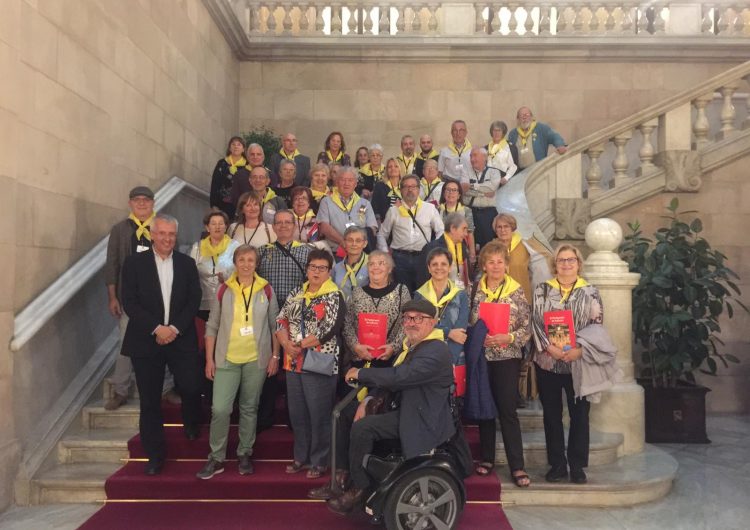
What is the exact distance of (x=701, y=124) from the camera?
8.50m

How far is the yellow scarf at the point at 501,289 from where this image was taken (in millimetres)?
4797

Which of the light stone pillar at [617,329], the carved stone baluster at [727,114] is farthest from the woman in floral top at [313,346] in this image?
the carved stone baluster at [727,114]

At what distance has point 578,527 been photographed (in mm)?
4414

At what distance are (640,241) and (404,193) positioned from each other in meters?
3.03

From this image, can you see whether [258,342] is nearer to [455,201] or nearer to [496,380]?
[496,380]

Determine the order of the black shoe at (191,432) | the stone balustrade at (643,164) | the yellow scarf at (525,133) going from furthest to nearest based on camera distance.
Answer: the yellow scarf at (525,133) < the stone balustrade at (643,164) < the black shoe at (191,432)

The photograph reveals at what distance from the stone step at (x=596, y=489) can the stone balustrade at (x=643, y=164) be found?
→ 12.8ft

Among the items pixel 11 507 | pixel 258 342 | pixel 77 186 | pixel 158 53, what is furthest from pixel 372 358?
pixel 158 53

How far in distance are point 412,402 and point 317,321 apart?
1060mm

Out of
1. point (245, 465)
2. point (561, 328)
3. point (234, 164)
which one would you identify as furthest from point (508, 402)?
point (234, 164)

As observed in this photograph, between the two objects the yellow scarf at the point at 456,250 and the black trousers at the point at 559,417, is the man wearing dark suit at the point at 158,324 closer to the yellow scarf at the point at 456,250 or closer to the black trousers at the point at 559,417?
the yellow scarf at the point at 456,250

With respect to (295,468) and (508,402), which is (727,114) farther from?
(295,468)

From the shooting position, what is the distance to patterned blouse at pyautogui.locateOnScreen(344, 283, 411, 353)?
4.74 m

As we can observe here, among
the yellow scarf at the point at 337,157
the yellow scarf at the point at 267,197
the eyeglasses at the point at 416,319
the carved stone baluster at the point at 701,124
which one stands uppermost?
the carved stone baluster at the point at 701,124
